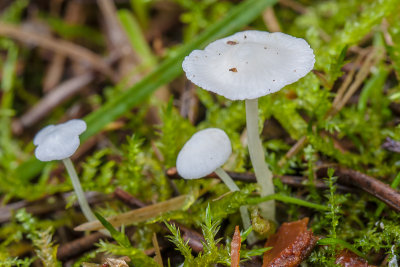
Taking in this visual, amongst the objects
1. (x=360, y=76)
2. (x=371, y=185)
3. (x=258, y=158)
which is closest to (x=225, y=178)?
(x=258, y=158)

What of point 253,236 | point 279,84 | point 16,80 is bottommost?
point 253,236

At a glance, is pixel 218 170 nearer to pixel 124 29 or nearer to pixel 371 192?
pixel 371 192

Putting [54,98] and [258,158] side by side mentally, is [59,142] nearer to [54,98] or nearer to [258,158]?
[258,158]

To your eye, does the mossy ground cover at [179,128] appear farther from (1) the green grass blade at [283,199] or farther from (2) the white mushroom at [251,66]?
(2) the white mushroom at [251,66]

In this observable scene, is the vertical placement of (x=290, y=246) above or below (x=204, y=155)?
below

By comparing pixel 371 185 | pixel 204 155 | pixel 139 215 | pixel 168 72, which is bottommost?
pixel 371 185

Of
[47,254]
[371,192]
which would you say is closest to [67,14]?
[47,254]
